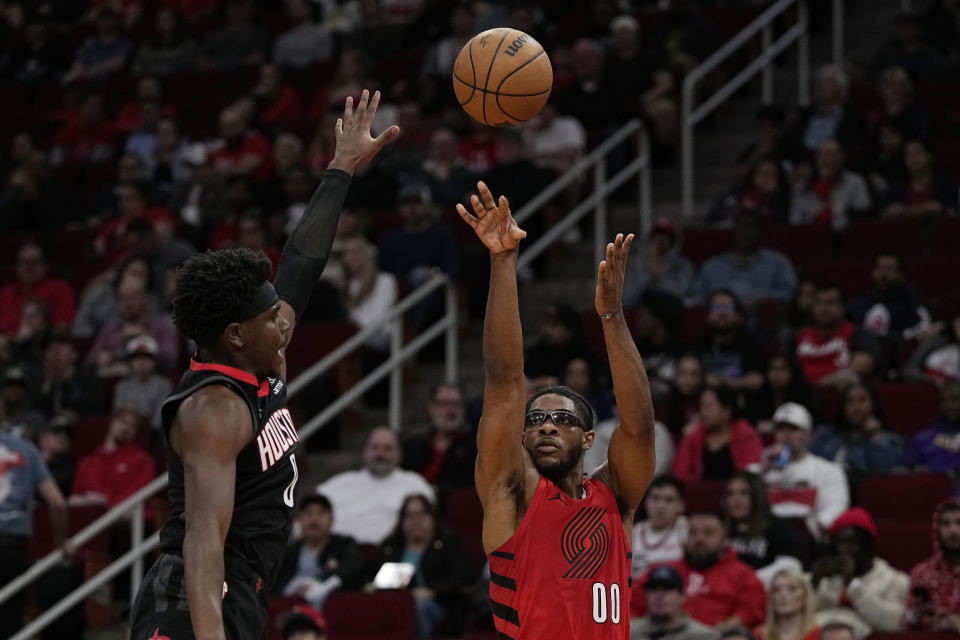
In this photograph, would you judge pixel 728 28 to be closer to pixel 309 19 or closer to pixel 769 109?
pixel 769 109

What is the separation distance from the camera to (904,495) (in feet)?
32.6

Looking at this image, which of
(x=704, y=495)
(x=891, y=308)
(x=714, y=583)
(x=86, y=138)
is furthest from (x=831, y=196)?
(x=86, y=138)

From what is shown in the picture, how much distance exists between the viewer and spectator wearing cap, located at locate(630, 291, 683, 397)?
11.6 m

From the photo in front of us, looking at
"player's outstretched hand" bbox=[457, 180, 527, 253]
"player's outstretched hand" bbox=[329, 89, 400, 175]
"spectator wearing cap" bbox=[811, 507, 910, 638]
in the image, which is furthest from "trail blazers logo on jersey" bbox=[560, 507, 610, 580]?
"spectator wearing cap" bbox=[811, 507, 910, 638]

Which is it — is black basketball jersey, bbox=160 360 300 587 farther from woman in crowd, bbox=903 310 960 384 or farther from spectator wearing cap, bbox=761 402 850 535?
woman in crowd, bbox=903 310 960 384

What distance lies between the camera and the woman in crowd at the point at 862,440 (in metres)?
10.3

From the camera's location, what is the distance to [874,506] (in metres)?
10.0

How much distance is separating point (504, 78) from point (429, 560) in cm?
412

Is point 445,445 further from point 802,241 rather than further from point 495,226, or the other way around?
point 495,226

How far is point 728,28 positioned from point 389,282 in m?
4.53

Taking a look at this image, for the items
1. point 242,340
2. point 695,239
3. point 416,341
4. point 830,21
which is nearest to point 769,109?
point 695,239

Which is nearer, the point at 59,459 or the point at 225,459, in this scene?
the point at 225,459

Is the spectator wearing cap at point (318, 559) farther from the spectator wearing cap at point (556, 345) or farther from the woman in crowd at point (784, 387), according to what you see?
the woman in crowd at point (784, 387)

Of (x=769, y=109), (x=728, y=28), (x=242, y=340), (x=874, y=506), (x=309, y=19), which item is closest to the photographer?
(x=242, y=340)
